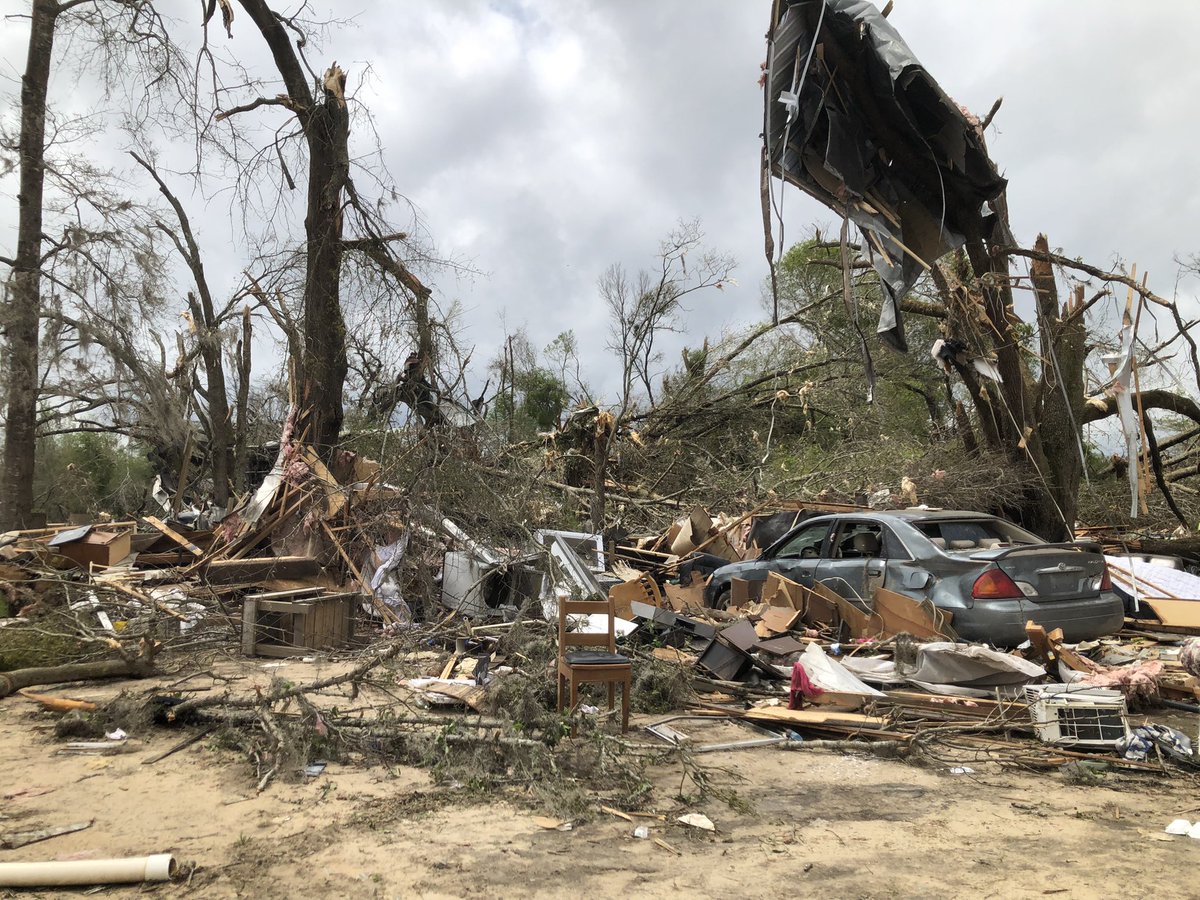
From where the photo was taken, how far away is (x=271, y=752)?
451 cm

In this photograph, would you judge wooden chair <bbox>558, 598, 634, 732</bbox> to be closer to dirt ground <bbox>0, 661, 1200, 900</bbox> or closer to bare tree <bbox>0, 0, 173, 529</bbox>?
dirt ground <bbox>0, 661, 1200, 900</bbox>

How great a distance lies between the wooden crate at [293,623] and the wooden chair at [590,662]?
346 centimetres

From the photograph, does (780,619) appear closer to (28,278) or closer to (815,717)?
(815,717)

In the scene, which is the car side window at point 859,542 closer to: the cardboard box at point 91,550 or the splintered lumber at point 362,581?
the splintered lumber at point 362,581

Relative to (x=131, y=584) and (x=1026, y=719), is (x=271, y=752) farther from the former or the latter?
(x=131, y=584)

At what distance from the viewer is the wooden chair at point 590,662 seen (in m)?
5.16

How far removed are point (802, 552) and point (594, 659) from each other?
14.0ft

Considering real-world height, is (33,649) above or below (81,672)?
above

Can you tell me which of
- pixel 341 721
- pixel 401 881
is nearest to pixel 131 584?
pixel 341 721

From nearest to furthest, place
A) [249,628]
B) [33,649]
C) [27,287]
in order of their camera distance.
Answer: [33,649] → [249,628] → [27,287]

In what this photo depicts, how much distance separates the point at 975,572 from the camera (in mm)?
6734

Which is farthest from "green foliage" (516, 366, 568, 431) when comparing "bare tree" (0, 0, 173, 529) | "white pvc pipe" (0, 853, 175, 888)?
"white pvc pipe" (0, 853, 175, 888)

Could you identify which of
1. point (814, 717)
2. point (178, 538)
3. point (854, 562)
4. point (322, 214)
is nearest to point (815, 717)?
point (814, 717)

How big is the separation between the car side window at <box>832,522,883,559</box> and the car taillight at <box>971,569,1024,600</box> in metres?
1.06
